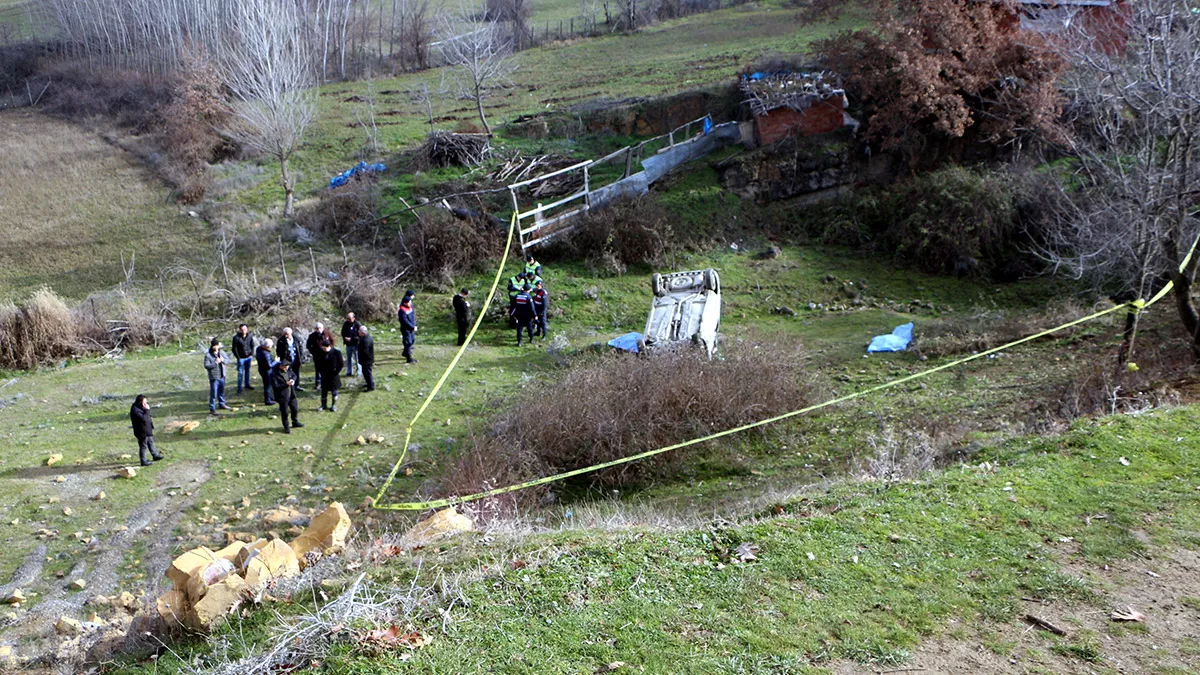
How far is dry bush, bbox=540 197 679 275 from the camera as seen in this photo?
2119cm

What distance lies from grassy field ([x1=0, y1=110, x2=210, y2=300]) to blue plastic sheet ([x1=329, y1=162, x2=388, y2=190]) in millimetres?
4197

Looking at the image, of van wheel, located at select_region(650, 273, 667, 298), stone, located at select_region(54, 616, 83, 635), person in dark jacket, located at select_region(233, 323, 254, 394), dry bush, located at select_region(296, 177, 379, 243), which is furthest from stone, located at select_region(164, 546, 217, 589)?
dry bush, located at select_region(296, 177, 379, 243)

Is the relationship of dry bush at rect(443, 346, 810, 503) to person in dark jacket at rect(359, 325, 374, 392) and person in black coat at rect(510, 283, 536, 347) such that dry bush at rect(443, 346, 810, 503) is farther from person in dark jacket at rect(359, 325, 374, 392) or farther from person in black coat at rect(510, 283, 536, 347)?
person in black coat at rect(510, 283, 536, 347)

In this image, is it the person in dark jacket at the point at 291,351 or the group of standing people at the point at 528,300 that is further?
the group of standing people at the point at 528,300

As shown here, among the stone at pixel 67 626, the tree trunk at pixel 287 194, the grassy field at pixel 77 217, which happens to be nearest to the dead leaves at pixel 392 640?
the stone at pixel 67 626

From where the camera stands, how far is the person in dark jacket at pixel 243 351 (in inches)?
575

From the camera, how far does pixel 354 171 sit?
26844 mm

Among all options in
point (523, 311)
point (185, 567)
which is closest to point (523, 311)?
point (523, 311)

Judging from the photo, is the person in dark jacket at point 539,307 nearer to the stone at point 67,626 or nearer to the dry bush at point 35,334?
the dry bush at point 35,334

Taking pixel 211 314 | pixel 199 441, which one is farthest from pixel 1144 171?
pixel 211 314

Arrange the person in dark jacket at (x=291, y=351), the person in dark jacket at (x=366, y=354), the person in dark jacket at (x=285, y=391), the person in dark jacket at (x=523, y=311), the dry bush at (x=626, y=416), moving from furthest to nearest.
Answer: the person in dark jacket at (x=523, y=311)
the person in dark jacket at (x=366, y=354)
the person in dark jacket at (x=291, y=351)
the person in dark jacket at (x=285, y=391)
the dry bush at (x=626, y=416)

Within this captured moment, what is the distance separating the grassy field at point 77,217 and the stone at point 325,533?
1807 cm

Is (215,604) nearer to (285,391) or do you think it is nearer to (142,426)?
(142,426)

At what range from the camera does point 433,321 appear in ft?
62.8
